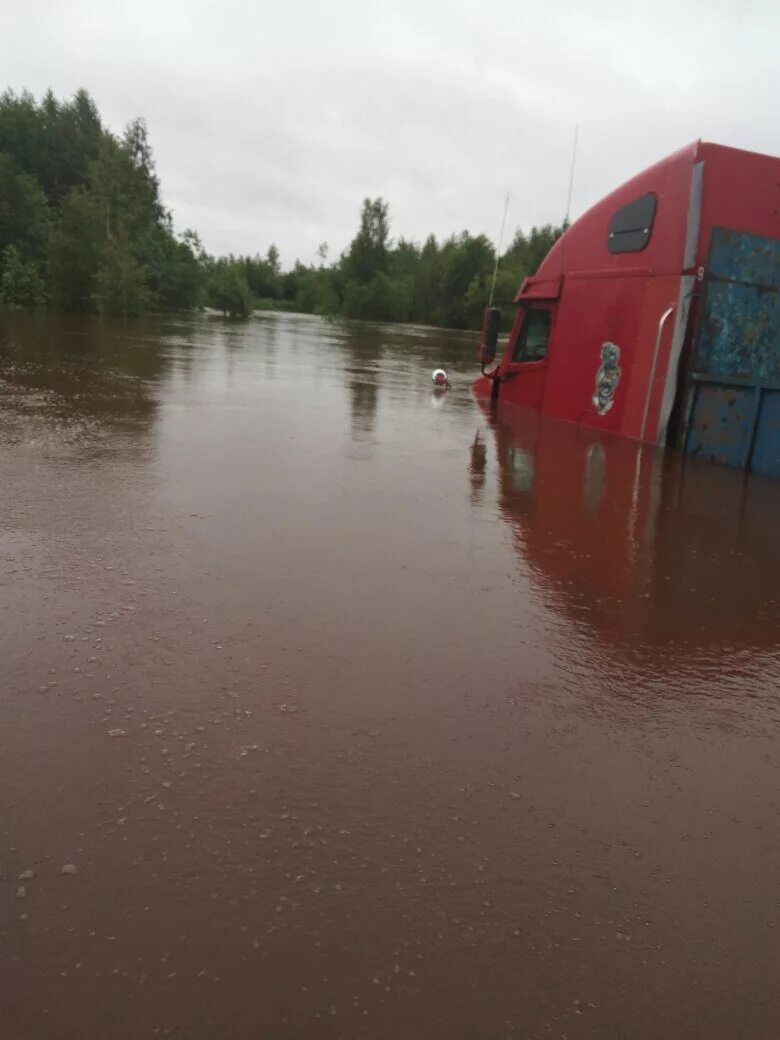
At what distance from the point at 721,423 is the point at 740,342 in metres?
0.98

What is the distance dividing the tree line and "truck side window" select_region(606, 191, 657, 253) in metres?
31.8

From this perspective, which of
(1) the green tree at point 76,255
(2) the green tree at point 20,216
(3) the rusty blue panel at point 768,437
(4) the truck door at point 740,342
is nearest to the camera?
(3) the rusty blue panel at point 768,437

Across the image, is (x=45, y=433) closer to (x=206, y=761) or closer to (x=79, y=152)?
(x=206, y=761)

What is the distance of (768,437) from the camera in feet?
29.0

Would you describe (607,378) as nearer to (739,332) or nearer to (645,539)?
(739,332)

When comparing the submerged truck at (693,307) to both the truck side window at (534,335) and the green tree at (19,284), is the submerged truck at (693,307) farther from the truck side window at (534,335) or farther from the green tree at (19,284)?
the green tree at (19,284)

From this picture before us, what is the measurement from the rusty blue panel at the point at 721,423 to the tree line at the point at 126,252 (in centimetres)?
3377

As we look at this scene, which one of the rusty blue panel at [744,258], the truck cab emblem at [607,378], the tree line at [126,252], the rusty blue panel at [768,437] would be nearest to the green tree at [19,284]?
the tree line at [126,252]

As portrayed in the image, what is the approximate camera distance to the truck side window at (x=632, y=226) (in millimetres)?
9852

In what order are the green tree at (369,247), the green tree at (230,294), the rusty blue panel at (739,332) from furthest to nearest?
the green tree at (369,247) → the green tree at (230,294) → the rusty blue panel at (739,332)

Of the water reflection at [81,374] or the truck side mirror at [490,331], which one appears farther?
the truck side mirror at [490,331]

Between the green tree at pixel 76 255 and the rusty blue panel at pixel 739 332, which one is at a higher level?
the green tree at pixel 76 255

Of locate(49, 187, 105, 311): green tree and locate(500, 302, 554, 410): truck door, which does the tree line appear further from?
locate(500, 302, 554, 410): truck door

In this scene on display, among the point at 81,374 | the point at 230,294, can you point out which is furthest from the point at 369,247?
the point at 81,374
